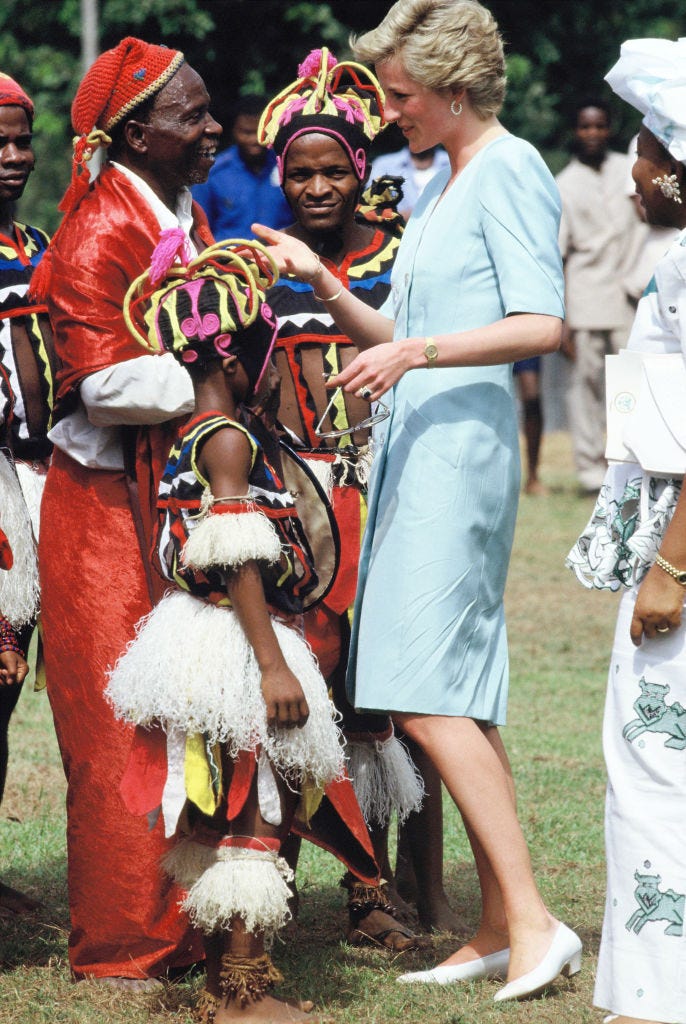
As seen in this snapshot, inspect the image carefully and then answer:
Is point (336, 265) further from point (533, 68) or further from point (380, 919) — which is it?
point (533, 68)

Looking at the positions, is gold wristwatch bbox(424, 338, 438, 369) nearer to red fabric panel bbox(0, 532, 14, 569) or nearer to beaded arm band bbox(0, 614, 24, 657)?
red fabric panel bbox(0, 532, 14, 569)

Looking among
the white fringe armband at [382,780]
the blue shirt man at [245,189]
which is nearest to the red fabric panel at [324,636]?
the white fringe armband at [382,780]

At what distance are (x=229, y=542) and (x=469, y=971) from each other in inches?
54.8

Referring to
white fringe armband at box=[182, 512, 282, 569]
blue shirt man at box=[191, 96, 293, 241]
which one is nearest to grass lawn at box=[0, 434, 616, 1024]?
white fringe armband at box=[182, 512, 282, 569]

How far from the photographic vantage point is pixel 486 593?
416 cm

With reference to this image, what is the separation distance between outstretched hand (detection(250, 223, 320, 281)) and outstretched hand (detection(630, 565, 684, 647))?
116 cm

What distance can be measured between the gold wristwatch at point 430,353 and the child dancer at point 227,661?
1.24ft

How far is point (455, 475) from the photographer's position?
407cm

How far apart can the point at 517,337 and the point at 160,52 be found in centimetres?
126

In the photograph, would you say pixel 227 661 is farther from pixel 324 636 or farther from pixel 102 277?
pixel 102 277

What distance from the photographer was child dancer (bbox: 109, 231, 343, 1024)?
3.68m

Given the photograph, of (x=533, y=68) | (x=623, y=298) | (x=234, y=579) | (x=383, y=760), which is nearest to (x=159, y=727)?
(x=234, y=579)

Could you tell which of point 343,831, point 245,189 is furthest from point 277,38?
point 343,831

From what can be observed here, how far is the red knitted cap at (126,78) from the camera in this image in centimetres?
425
